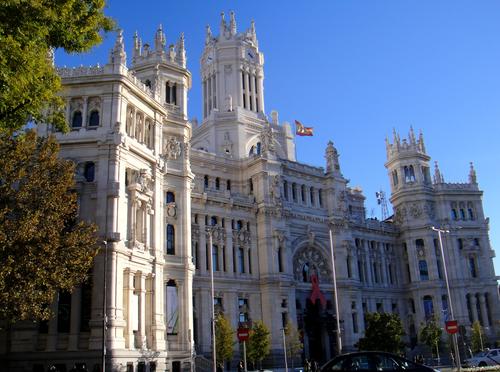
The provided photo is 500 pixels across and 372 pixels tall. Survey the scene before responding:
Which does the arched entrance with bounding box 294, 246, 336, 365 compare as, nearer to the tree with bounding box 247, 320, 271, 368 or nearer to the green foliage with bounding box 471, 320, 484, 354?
the tree with bounding box 247, 320, 271, 368

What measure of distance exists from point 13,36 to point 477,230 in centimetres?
7574

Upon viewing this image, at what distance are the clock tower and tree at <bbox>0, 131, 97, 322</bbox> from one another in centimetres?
4588

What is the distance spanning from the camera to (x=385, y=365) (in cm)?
1917

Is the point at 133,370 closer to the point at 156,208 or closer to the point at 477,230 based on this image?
the point at 156,208

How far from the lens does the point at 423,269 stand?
78.5 meters

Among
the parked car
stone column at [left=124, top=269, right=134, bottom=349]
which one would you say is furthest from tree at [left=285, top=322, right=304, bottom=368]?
stone column at [left=124, top=269, right=134, bottom=349]

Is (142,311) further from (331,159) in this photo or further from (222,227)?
(331,159)

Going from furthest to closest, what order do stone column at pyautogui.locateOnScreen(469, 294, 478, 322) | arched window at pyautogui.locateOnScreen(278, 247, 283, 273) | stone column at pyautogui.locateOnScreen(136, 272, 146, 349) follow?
1. stone column at pyautogui.locateOnScreen(469, 294, 478, 322)
2. arched window at pyautogui.locateOnScreen(278, 247, 283, 273)
3. stone column at pyautogui.locateOnScreen(136, 272, 146, 349)

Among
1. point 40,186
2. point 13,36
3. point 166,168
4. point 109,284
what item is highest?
point 166,168

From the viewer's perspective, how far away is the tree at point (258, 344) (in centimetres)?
5166

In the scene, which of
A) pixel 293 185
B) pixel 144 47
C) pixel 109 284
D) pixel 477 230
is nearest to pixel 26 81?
pixel 109 284

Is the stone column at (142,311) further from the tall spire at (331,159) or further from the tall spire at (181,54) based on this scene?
the tall spire at (331,159)

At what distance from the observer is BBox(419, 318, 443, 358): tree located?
66.1 meters

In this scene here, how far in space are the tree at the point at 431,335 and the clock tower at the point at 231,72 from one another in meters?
35.6
